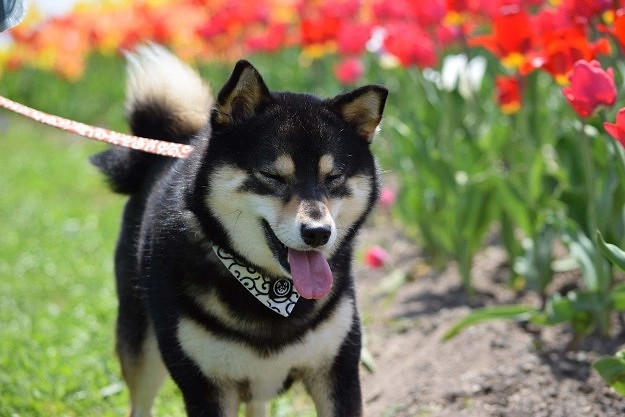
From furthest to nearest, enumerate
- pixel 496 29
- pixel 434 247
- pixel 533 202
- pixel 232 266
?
pixel 434 247 < pixel 533 202 < pixel 496 29 < pixel 232 266

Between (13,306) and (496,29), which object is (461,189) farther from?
(13,306)

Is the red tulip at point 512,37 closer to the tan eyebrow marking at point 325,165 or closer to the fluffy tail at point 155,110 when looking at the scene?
the fluffy tail at point 155,110

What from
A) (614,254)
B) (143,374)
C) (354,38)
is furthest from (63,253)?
(614,254)

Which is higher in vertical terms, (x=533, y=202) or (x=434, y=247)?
(x=533, y=202)

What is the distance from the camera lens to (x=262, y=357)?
3.03 metres

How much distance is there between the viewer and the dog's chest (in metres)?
3.00

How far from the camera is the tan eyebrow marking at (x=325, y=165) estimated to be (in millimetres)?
2920

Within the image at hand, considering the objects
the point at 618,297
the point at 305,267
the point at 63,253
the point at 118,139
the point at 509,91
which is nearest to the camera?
the point at 305,267

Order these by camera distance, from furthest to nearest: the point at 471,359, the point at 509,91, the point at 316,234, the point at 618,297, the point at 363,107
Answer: the point at 509,91, the point at 471,359, the point at 618,297, the point at 363,107, the point at 316,234

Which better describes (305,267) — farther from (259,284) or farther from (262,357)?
(262,357)

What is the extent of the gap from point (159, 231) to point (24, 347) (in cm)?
210

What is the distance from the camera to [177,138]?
392cm

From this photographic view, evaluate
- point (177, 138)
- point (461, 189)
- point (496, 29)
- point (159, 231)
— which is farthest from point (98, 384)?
point (496, 29)

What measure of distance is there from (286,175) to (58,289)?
3.85 metres
